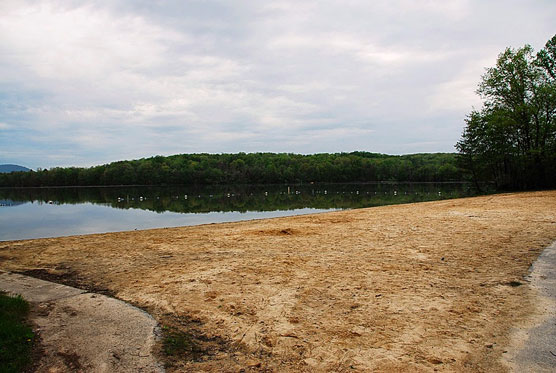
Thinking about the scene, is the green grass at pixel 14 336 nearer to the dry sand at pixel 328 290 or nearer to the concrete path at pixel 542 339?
the dry sand at pixel 328 290

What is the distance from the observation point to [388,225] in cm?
1288

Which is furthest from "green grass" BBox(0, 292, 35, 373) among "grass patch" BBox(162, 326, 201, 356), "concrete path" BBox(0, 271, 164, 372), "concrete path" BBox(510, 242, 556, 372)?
"concrete path" BBox(510, 242, 556, 372)

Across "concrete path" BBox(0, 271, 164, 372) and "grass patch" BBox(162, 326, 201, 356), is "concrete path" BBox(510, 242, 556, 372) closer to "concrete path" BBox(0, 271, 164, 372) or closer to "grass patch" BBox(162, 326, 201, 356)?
"grass patch" BBox(162, 326, 201, 356)

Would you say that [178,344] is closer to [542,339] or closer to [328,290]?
[328,290]

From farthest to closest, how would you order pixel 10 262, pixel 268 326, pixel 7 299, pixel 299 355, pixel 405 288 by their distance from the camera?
1. pixel 10 262
2. pixel 405 288
3. pixel 7 299
4. pixel 268 326
5. pixel 299 355

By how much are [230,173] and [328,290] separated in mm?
112327

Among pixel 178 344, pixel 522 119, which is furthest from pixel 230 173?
pixel 178 344

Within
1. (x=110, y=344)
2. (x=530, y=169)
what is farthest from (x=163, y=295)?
(x=530, y=169)

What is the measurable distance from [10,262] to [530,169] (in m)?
34.4

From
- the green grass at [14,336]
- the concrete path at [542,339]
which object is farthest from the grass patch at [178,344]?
the concrete path at [542,339]

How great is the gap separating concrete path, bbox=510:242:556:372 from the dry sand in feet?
0.50

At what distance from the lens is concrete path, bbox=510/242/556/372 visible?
3.40m

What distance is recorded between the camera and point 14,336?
4.06 meters

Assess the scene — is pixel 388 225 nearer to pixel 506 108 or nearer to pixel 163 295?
pixel 163 295
